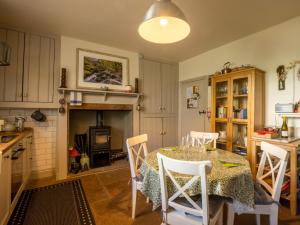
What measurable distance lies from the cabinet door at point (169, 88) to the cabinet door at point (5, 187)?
2.96 m

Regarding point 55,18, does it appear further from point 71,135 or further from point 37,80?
point 71,135

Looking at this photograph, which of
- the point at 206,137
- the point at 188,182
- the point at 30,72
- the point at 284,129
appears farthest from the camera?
the point at 30,72

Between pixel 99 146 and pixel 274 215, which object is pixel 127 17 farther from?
pixel 274 215

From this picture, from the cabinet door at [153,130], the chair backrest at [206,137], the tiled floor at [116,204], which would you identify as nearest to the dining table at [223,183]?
the tiled floor at [116,204]

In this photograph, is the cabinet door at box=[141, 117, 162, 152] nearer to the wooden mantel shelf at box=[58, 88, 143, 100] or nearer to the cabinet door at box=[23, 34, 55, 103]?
the wooden mantel shelf at box=[58, 88, 143, 100]

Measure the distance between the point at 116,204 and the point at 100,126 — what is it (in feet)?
5.65

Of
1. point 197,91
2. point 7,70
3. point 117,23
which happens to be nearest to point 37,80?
point 7,70

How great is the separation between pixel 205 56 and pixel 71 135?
3.22 metres

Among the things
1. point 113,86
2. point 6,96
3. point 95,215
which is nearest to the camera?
point 95,215

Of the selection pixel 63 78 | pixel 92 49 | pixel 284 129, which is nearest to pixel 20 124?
pixel 63 78

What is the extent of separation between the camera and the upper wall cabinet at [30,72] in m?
2.50

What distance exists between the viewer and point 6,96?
249 centimetres

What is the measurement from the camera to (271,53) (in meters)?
2.53

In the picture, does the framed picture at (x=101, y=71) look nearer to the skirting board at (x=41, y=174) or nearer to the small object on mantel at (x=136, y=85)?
the small object on mantel at (x=136, y=85)
